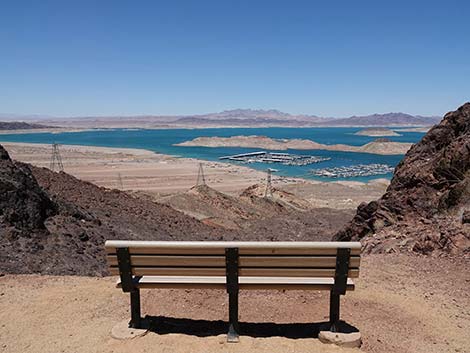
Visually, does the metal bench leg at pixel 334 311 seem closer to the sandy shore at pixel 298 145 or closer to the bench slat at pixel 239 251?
the bench slat at pixel 239 251

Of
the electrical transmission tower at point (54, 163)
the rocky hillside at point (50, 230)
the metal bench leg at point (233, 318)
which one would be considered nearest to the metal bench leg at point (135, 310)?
the metal bench leg at point (233, 318)

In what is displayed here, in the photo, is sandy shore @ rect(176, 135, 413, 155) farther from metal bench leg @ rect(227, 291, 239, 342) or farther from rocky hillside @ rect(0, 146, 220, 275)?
metal bench leg @ rect(227, 291, 239, 342)

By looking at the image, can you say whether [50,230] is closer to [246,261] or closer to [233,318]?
[233,318]

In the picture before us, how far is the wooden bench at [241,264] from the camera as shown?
4.49 meters

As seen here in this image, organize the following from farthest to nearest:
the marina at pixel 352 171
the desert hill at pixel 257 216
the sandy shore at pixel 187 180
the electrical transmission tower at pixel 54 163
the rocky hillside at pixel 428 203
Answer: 1. the marina at pixel 352 171
2. the electrical transmission tower at pixel 54 163
3. the sandy shore at pixel 187 180
4. the desert hill at pixel 257 216
5. the rocky hillside at pixel 428 203

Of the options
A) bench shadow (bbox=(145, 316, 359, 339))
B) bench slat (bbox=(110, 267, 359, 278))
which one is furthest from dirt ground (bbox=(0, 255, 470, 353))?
bench slat (bbox=(110, 267, 359, 278))

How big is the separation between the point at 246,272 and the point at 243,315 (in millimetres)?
1166

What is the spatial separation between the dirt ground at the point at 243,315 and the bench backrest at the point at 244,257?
825mm

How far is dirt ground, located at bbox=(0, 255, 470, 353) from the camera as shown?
4.81 m

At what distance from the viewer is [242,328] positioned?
17.0 ft

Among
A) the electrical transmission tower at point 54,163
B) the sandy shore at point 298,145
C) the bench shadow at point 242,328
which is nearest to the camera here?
the bench shadow at point 242,328

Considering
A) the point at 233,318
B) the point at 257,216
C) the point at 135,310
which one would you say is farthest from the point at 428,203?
the point at 257,216

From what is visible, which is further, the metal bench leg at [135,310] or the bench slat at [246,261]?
the metal bench leg at [135,310]

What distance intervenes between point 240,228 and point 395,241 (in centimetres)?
1604
